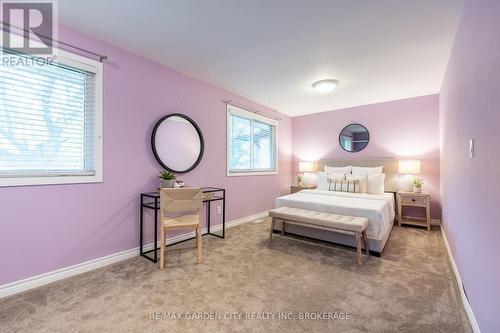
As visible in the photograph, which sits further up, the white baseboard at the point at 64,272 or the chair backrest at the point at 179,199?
the chair backrest at the point at 179,199

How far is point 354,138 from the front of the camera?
193 inches

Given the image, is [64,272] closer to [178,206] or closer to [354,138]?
[178,206]

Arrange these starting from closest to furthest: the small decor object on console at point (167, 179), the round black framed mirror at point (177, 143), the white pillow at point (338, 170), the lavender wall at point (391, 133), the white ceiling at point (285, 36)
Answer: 1. the white ceiling at point (285, 36)
2. the small decor object on console at point (167, 179)
3. the round black framed mirror at point (177, 143)
4. the lavender wall at point (391, 133)
5. the white pillow at point (338, 170)

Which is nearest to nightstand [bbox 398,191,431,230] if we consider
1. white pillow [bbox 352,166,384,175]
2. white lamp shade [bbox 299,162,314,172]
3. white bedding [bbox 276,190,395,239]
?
white pillow [bbox 352,166,384,175]

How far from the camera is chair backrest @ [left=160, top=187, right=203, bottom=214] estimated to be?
243 centimetres

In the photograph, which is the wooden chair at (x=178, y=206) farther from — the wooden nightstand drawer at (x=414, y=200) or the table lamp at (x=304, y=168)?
the wooden nightstand drawer at (x=414, y=200)

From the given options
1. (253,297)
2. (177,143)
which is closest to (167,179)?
(177,143)

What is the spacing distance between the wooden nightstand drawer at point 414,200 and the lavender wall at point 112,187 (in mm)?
3286

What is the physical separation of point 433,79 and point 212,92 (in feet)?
10.9

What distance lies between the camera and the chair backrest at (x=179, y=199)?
2.43m

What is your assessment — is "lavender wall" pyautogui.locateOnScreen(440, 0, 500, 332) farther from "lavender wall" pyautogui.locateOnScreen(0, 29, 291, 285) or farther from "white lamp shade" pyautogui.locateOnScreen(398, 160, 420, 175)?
"lavender wall" pyautogui.locateOnScreen(0, 29, 291, 285)

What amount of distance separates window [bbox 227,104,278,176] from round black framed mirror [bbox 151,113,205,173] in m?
0.72

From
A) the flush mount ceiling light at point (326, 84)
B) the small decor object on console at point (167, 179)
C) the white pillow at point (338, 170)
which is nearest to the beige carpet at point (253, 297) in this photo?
the small decor object on console at point (167, 179)

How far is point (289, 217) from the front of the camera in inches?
116
